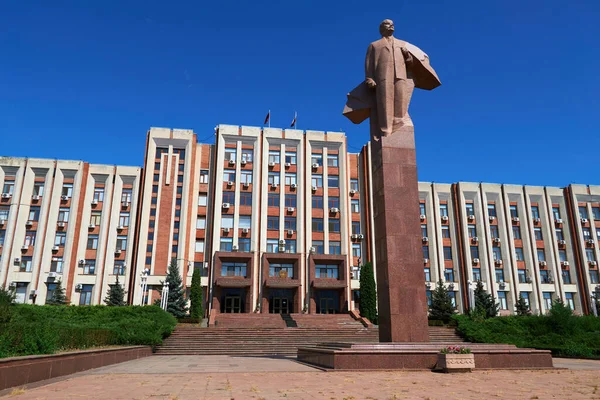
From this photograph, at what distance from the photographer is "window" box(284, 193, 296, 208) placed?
3738 centimetres

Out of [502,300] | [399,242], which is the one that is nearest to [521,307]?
[502,300]

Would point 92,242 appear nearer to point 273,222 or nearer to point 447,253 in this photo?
point 273,222

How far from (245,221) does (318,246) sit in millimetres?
6257

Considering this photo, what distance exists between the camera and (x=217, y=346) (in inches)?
809

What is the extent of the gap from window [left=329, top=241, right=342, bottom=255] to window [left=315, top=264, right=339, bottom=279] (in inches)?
51.6

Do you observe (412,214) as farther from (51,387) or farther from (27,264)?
Result: (27,264)

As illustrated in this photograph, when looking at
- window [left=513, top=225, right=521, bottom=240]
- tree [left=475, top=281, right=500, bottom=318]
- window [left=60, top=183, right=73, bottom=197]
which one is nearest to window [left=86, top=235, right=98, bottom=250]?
window [left=60, top=183, right=73, bottom=197]

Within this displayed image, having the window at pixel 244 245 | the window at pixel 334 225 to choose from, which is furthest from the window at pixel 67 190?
the window at pixel 334 225

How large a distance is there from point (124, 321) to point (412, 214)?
12.8 meters

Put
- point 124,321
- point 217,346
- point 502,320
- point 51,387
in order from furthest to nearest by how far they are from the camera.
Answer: point 502,320
point 217,346
point 124,321
point 51,387

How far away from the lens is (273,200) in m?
37.2

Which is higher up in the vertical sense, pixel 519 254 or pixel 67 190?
pixel 67 190

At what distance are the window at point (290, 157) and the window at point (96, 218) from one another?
16.1 metres

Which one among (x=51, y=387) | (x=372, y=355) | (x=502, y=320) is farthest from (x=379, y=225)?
(x=502, y=320)
